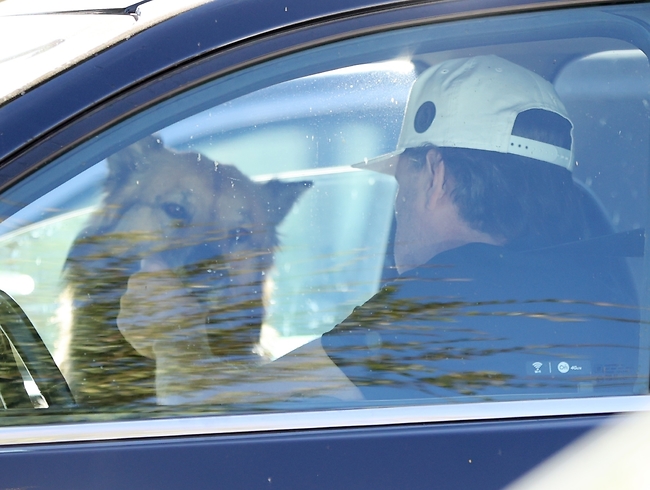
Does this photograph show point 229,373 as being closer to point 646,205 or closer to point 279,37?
point 279,37

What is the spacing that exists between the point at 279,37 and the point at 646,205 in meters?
0.70

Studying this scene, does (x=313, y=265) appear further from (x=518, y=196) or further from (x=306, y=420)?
(x=518, y=196)

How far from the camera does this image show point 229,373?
4.00 feet

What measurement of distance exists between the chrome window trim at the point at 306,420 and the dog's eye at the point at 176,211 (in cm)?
34

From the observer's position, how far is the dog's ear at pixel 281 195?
4.23ft

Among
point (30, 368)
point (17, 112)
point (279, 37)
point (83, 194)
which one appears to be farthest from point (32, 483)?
point (279, 37)

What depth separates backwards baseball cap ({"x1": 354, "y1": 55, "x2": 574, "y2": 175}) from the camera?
4.38ft

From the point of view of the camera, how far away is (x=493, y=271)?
4.15 ft

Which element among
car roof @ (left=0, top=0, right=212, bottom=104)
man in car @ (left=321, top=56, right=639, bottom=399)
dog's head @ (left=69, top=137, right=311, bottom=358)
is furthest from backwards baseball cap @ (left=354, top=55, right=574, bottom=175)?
car roof @ (left=0, top=0, right=212, bottom=104)

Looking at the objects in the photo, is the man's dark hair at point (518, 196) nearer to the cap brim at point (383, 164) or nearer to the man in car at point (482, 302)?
the man in car at point (482, 302)

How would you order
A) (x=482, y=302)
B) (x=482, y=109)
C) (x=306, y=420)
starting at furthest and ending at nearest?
(x=482, y=109), (x=482, y=302), (x=306, y=420)

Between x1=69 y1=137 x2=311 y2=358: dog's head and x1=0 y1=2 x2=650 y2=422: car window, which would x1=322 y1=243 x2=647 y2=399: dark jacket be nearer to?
x1=0 y1=2 x2=650 y2=422: car window

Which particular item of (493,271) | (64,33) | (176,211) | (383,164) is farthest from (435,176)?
(64,33)

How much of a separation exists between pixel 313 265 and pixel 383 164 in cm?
28
